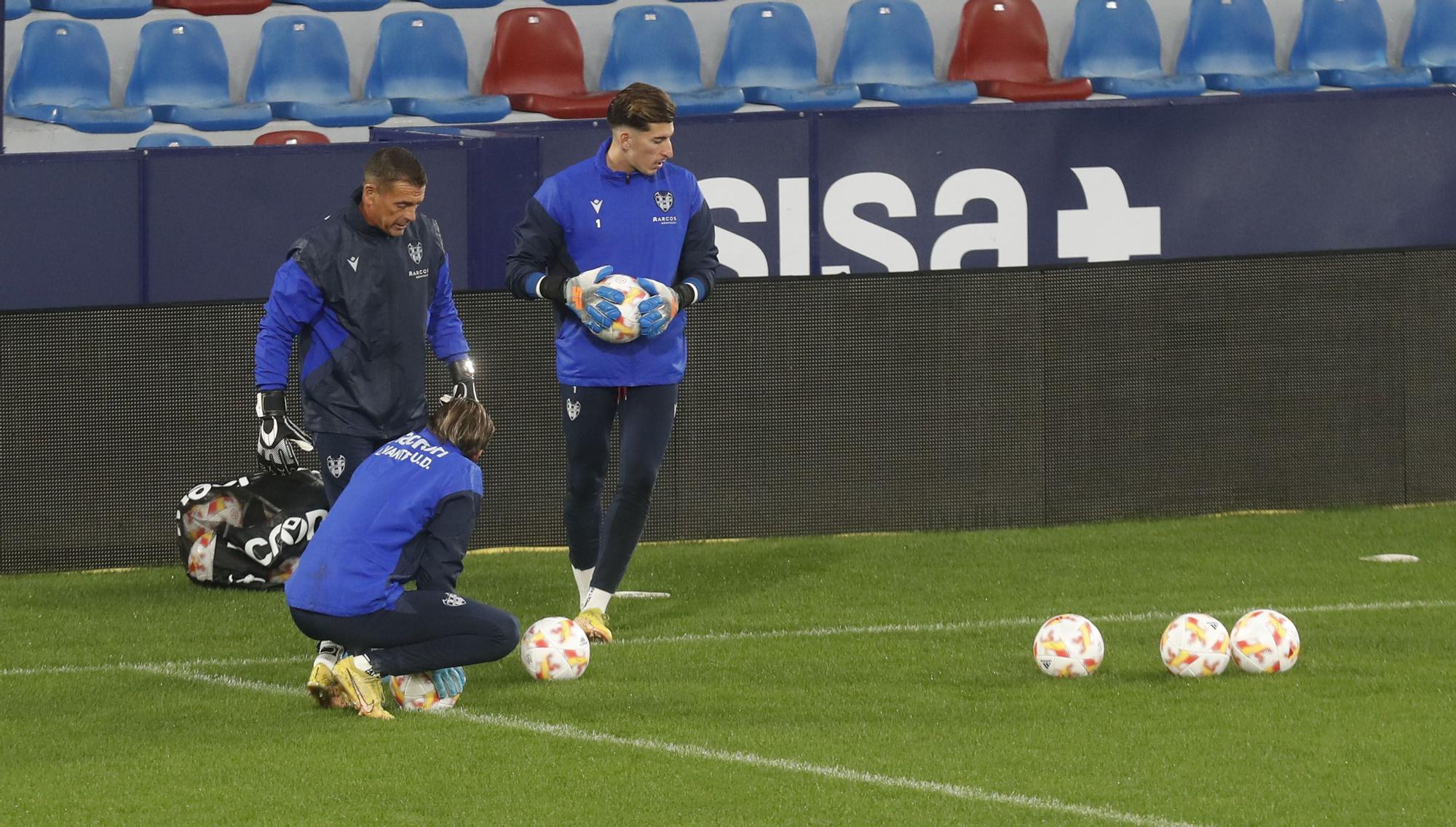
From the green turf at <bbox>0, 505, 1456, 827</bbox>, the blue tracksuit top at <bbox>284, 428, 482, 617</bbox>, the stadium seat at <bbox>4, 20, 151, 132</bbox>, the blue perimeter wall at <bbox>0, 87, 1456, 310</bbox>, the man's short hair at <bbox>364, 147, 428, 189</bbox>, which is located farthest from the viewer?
the stadium seat at <bbox>4, 20, 151, 132</bbox>

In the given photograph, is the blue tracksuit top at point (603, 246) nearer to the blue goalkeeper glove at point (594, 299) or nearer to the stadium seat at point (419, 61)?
the blue goalkeeper glove at point (594, 299)

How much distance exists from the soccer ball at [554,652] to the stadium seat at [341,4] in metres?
10.4

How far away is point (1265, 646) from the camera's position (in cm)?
748

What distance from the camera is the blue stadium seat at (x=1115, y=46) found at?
17406 mm

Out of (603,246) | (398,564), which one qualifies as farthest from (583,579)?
(398,564)

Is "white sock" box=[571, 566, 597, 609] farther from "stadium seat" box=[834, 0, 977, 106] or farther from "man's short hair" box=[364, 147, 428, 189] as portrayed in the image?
"stadium seat" box=[834, 0, 977, 106]

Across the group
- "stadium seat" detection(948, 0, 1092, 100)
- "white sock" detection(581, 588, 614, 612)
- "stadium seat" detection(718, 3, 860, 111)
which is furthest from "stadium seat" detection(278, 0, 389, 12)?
"white sock" detection(581, 588, 614, 612)

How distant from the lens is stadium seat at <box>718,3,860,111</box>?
17.0 meters

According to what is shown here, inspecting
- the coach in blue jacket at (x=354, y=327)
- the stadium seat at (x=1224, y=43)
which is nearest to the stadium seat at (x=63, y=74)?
the stadium seat at (x=1224, y=43)

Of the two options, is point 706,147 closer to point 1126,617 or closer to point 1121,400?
point 1121,400

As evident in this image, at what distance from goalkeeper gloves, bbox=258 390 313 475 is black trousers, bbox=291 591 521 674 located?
0.98 m

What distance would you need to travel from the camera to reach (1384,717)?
6781mm

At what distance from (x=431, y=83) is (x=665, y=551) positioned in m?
6.80

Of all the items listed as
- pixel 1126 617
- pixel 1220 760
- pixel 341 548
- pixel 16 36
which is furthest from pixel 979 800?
pixel 16 36
